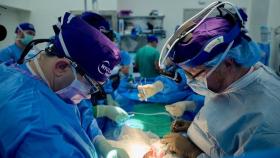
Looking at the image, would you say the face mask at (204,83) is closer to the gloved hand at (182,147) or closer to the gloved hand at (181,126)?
the gloved hand at (182,147)

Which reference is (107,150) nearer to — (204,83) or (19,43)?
(204,83)

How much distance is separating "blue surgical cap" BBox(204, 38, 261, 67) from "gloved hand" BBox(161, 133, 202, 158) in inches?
22.2

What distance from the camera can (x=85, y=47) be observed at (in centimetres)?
102

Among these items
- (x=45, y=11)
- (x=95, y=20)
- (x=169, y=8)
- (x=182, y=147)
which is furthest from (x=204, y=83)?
(x=169, y=8)

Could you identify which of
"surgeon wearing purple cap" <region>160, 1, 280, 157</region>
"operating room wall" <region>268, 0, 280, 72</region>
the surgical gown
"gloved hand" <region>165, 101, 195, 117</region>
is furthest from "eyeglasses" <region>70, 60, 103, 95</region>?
"operating room wall" <region>268, 0, 280, 72</region>

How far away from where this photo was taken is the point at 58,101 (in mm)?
1022

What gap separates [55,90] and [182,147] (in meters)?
0.79

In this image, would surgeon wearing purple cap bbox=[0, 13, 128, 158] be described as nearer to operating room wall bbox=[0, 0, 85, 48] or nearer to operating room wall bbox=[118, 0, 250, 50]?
operating room wall bbox=[0, 0, 85, 48]

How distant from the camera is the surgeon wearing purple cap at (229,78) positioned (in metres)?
1.07

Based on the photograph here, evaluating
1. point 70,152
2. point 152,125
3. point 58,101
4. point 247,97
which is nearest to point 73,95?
point 58,101

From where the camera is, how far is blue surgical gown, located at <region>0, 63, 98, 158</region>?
0.81m

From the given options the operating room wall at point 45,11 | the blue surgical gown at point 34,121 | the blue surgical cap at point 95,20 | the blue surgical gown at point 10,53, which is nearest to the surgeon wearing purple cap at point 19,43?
the blue surgical gown at point 10,53

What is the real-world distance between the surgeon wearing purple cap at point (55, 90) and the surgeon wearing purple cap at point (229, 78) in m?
0.34

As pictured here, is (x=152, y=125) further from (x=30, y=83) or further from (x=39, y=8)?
(x=39, y=8)
